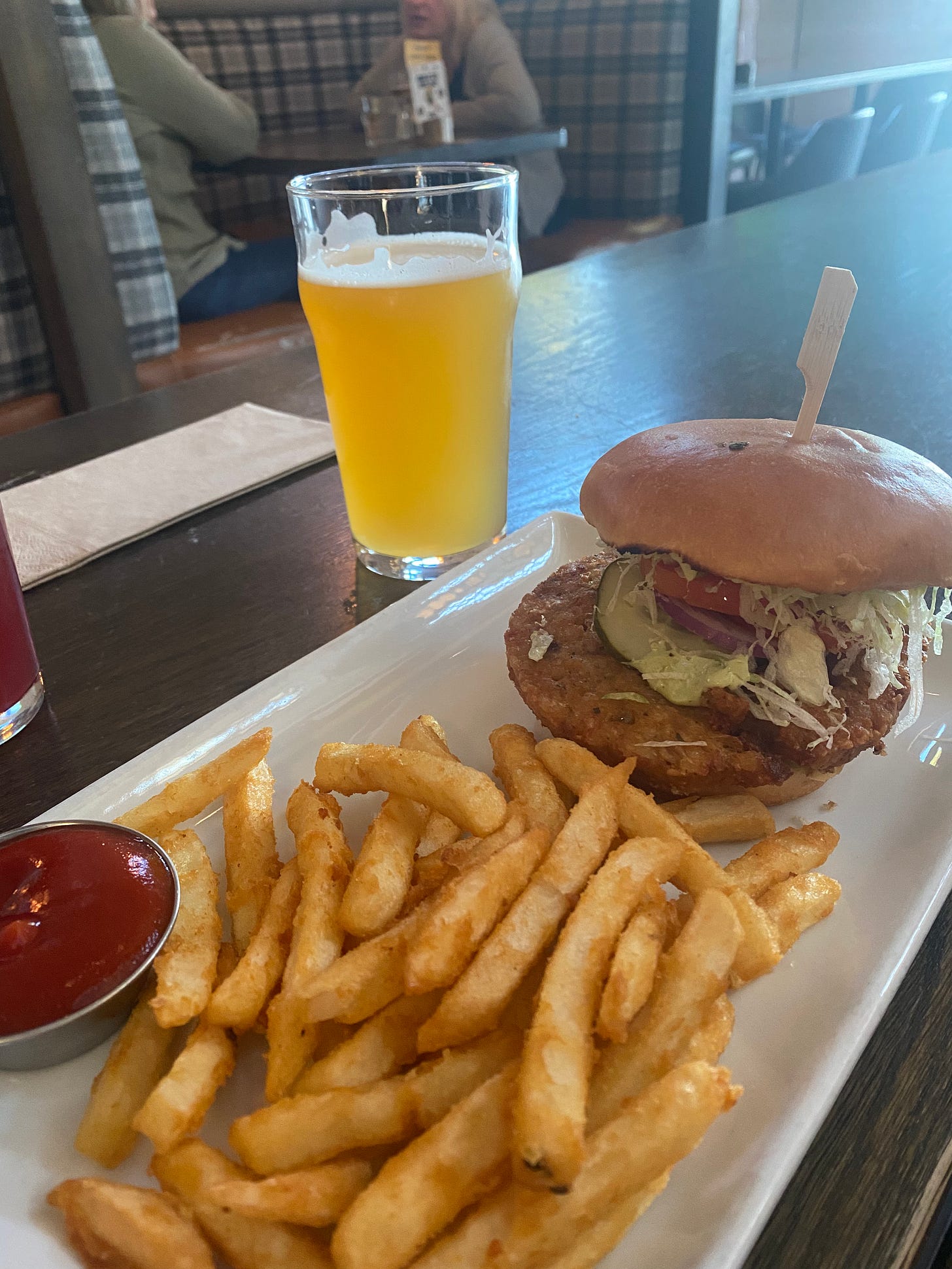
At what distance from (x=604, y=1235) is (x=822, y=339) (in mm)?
1253

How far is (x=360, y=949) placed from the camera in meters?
0.99

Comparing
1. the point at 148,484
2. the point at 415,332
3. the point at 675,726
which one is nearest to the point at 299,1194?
the point at 675,726

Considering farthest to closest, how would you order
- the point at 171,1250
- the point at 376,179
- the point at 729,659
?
1. the point at 376,179
2. the point at 729,659
3. the point at 171,1250

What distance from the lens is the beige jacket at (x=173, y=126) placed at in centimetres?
537

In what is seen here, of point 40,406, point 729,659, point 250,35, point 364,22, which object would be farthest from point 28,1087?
point 364,22

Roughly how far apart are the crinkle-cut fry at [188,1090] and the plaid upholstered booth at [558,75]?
24.5 feet

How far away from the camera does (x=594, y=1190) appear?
0.79m

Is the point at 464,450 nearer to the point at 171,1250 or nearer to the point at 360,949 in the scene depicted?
the point at 360,949

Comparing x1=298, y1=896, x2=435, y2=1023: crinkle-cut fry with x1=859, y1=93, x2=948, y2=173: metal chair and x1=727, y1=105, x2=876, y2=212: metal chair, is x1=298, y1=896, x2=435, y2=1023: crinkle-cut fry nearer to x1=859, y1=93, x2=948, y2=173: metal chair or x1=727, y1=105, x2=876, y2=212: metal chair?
x1=727, y1=105, x2=876, y2=212: metal chair

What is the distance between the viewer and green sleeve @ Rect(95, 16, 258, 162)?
17.6 feet

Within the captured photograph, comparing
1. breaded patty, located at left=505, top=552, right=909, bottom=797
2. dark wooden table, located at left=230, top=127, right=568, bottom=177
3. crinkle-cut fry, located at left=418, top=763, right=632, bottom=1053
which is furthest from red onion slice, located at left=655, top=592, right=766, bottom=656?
dark wooden table, located at left=230, top=127, right=568, bottom=177

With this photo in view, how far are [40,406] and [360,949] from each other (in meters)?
4.25

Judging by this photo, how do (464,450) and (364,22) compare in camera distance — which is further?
(364,22)

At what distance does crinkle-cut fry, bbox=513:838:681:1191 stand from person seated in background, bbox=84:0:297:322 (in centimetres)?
545
